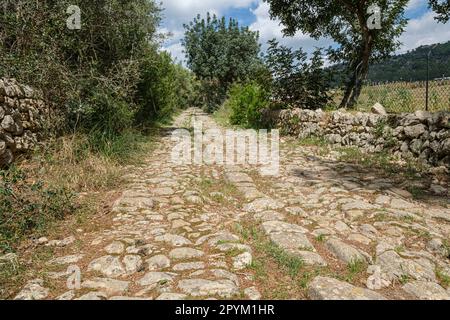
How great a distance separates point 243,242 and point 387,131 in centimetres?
523

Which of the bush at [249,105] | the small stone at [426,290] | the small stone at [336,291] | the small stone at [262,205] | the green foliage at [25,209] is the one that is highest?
the bush at [249,105]

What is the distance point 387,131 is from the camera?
22.9 ft

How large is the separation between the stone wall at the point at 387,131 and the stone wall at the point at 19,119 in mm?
6666

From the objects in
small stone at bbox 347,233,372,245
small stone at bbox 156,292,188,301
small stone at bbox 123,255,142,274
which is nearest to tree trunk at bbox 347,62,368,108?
small stone at bbox 347,233,372,245

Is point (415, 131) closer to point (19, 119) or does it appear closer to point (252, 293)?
point (252, 293)

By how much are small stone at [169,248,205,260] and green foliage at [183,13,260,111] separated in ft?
66.2

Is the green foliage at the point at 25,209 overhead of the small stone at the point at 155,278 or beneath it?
overhead

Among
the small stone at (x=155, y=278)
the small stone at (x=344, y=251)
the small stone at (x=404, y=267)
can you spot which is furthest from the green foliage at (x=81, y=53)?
the small stone at (x=404, y=267)

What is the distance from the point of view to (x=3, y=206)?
3434 mm

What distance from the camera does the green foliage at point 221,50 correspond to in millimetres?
22531

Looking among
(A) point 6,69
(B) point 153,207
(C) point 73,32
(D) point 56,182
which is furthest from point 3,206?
(C) point 73,32

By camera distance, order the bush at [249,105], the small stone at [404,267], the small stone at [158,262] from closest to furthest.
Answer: the small stone at [404,267] → the small stone at [158,262] → the bush at [249,105]

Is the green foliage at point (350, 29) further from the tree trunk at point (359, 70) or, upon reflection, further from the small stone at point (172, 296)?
the small stone at point (172, 296)
